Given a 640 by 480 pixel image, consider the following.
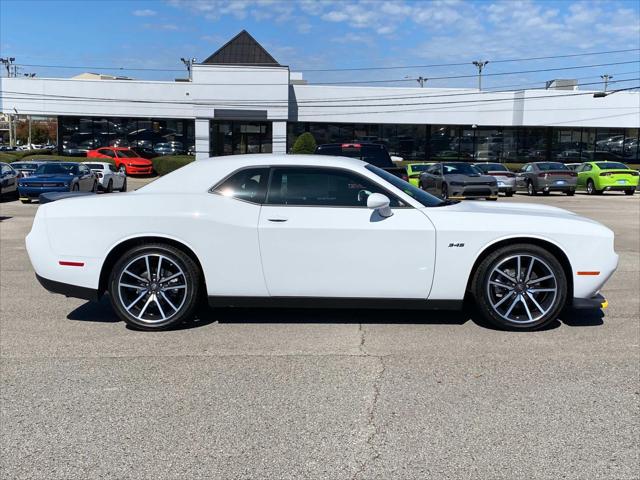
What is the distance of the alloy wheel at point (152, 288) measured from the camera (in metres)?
5.39

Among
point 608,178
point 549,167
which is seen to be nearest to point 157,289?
point 549,167

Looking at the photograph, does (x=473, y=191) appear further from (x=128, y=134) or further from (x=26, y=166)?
(x=128, y=134)

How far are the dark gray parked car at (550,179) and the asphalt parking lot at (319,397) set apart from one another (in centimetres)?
2188

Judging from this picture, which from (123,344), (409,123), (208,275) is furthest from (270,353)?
(409,123)

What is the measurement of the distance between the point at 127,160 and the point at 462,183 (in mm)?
23881

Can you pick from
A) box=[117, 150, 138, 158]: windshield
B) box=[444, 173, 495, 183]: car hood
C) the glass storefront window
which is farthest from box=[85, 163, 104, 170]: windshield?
the glass storefront window

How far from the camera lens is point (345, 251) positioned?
17.1ft

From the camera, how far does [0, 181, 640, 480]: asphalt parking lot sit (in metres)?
3.20

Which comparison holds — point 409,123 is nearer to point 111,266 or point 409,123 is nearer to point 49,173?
point 49,173

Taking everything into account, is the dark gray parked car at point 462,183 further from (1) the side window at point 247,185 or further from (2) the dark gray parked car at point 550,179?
(1) the side window at point 247,185

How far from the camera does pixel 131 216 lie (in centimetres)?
534

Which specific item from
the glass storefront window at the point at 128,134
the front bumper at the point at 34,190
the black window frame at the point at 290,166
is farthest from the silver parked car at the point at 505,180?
the glass storefront window at the point at 128,134

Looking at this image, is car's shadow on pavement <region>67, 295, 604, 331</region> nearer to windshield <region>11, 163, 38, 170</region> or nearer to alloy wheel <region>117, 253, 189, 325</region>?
alloy wheel <region>117, 253, 189, 325</region>

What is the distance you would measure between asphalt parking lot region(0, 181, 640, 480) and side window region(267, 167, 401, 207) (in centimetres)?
115
